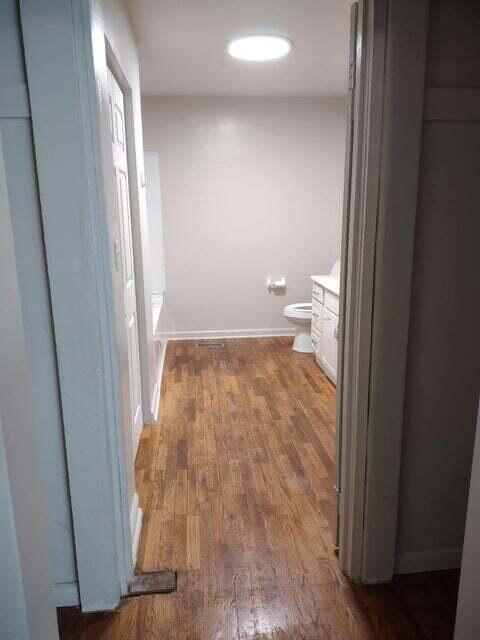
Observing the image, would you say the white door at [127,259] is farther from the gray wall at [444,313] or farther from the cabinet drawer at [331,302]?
the cabinet drawer at [331,302]

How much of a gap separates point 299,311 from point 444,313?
302 cm

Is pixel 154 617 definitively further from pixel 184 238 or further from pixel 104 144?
pixel 184 238

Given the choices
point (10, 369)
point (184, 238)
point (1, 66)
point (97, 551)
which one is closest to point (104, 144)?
point (1, 66)

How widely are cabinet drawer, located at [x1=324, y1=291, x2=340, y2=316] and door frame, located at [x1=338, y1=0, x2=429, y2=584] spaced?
2.02 meters

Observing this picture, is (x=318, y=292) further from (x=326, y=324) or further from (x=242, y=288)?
(x=242, y=288)

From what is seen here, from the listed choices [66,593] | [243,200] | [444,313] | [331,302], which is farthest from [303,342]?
[66,593]

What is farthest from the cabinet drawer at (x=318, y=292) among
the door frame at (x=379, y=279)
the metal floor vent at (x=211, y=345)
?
the door frame at (x=379, y=279)

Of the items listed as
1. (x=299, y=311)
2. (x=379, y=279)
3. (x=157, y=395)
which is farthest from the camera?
(x=299, y=311)

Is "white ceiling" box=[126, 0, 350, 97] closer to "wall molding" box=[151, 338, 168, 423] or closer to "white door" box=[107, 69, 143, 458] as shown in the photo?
"white door" box=[107, 69, 143, 458]

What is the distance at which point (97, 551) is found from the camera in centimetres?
166

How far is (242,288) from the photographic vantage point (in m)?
5.10

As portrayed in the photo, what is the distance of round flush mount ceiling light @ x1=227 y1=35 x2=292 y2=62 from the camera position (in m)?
2.99

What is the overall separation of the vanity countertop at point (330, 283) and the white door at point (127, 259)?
1.66m

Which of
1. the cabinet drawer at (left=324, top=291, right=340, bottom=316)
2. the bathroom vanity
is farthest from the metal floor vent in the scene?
the cabinet drawer at (left=324, top=291, right=340, bottom=316)
